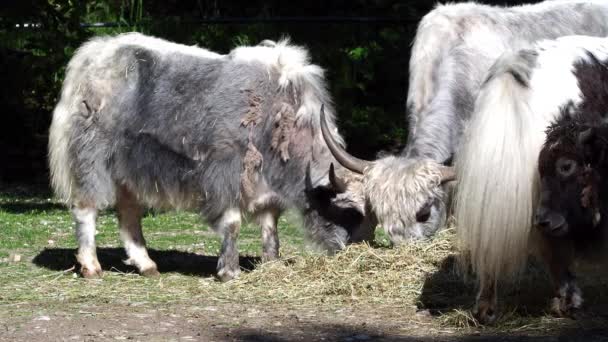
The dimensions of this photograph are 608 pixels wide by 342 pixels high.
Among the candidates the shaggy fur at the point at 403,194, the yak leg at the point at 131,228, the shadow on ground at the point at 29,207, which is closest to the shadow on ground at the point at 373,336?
the shaggy fur at the point at 403,194

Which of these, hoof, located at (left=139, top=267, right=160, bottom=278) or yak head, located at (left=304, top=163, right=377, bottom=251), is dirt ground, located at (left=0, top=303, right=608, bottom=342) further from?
hoof, located at (left=139, top=267, right=160, bottom=278)

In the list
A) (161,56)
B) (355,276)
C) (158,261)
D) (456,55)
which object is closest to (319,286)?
(355,276)

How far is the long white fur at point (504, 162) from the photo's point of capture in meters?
6.04

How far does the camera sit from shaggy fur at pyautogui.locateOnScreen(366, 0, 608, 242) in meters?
7.85

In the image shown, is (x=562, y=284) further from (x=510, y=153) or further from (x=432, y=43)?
(x=432, y=43)

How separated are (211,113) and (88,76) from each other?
1.08m

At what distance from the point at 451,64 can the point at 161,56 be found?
7.25 ft

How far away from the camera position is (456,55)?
29.3 ft

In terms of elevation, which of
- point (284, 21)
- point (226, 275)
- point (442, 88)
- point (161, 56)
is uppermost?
point (284, 21)

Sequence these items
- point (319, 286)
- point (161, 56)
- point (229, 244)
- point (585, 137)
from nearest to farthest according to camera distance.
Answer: point (585, 137) < point (319, 286) < point (229, 244) < point (161, 56)

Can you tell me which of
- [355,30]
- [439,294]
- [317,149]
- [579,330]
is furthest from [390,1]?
[579,330]

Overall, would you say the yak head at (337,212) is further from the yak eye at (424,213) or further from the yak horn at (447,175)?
the yak horn at (447,175)

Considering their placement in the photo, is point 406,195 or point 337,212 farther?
point 337,212

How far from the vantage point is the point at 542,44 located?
674 cm
